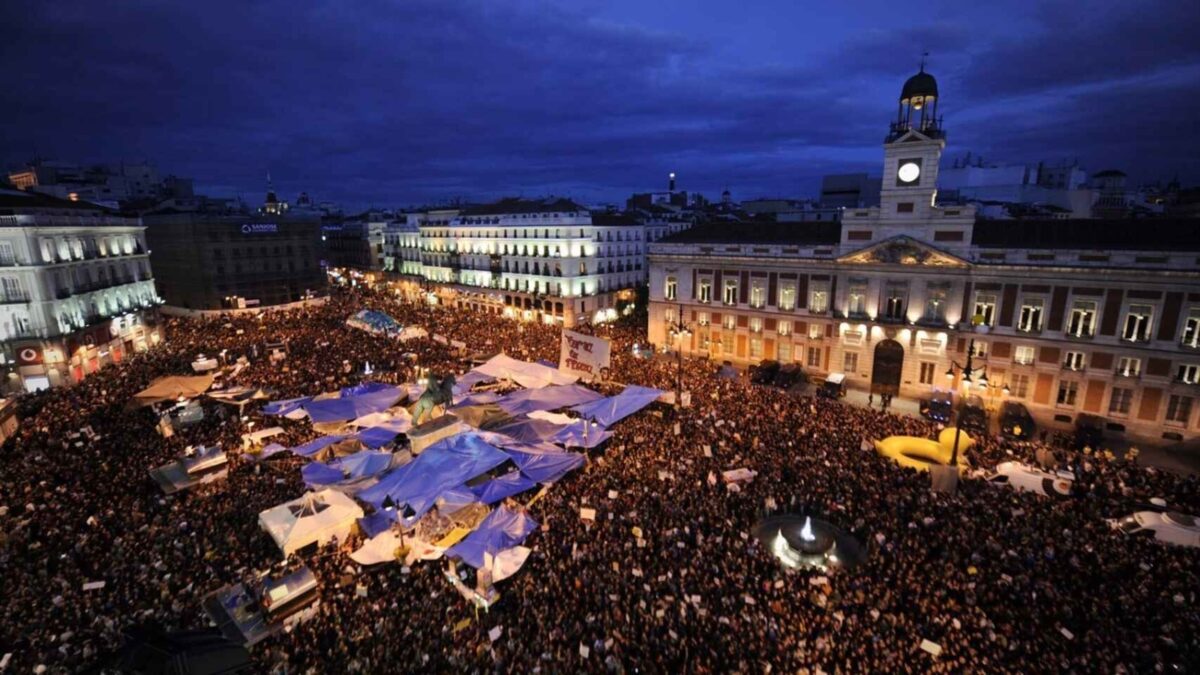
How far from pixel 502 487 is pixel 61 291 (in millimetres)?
41816

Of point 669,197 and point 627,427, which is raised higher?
point 669,197

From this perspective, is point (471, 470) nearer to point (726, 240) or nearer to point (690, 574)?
point (690, 574)

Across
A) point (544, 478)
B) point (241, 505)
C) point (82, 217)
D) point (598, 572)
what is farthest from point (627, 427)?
point (82, 217)

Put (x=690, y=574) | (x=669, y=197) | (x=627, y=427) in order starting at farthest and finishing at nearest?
(x=669, y=197)
(x=627, y=427)
(x=690, y=574)

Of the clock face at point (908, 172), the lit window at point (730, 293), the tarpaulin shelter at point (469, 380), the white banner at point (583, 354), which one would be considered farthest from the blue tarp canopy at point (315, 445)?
the clock face at point (908, 172)

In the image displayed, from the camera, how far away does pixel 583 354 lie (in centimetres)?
3105

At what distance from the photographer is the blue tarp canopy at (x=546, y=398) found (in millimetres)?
28203

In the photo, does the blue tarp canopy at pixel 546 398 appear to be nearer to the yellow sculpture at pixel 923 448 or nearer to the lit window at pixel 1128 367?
the yellow sculpture at pixel 923 448

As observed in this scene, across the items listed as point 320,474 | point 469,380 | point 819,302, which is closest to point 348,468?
point 320,474

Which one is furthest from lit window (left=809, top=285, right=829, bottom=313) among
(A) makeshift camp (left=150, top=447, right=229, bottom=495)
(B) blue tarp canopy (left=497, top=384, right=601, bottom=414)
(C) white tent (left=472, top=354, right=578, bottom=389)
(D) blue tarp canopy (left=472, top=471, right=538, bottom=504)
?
(A) makeshift camp (left=150, top=447, right=229, bottom=495)

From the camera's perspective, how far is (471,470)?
818 inches

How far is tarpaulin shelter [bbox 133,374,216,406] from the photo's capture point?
2916 centimetres

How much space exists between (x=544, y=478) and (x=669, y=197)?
306 feet

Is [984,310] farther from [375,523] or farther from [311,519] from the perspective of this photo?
[311,519]
